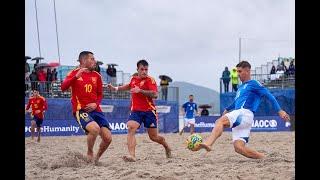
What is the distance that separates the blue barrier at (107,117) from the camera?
23266 millimetres

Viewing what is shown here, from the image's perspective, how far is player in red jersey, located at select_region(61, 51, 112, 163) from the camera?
8078mm

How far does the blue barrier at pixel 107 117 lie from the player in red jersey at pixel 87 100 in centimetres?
1401

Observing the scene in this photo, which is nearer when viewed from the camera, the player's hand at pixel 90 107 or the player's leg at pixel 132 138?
the player's hand at pixel 90 107

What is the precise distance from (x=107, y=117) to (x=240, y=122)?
17.0 metres

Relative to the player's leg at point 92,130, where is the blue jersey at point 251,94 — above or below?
above

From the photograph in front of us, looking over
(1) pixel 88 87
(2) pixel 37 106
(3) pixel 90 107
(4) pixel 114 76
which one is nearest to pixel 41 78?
(4) pixel 114 76

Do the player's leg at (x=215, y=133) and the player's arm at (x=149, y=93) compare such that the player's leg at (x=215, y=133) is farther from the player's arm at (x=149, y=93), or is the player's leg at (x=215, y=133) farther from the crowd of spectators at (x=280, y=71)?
the crowd of spectators at (x=280, y=71)

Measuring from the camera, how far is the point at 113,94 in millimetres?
26125

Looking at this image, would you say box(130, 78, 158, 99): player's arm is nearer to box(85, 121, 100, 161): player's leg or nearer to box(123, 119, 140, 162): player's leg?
box(123, 119, 140, 162): player's leg

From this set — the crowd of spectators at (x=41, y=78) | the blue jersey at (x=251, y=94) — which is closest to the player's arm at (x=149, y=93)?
the blue jersey at (x=251, y=94)

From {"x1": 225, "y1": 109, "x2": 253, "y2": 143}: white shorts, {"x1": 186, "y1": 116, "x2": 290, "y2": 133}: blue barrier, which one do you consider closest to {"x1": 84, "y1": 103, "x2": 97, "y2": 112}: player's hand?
{"x1": 225, "y1": 109, "x2": 253, "y2": 143}: white shorts
